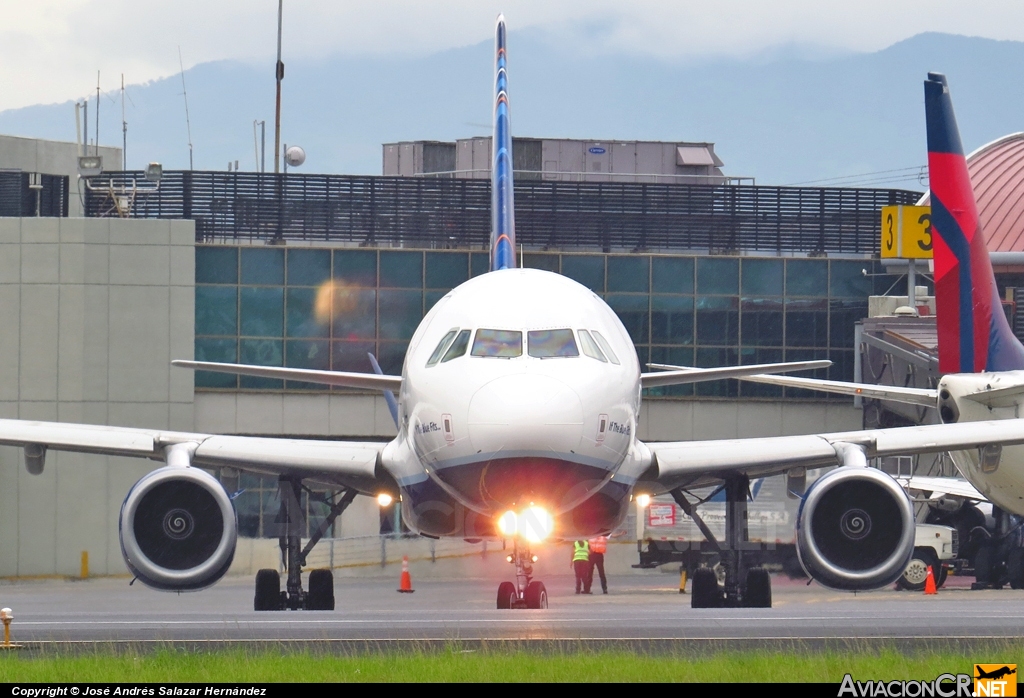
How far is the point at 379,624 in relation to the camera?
55.0 feet

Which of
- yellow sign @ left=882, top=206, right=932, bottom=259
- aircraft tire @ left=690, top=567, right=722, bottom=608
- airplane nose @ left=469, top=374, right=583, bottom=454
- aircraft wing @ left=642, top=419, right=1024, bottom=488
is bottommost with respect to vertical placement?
aircraft tire @ left=690, top=567, right=722, bottom=608

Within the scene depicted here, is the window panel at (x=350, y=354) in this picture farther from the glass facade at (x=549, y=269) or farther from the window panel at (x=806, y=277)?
the window panel at (x=806, y=277)

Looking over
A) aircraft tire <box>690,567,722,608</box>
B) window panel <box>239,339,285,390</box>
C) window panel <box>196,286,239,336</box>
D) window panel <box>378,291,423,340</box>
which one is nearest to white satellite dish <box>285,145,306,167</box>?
window panel <box>196,286,239,336</box>

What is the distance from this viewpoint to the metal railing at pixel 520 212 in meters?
50.8

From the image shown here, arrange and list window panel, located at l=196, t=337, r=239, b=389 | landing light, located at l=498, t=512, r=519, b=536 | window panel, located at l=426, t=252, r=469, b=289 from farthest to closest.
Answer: window panel, located at l=426, t=252, r=469, b=289 → window panel, located at l=196, t=337, r=239, b=389 → landing light, located at l=498, t=512, r=519, b=536

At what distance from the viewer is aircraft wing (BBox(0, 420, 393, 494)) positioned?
20859mm

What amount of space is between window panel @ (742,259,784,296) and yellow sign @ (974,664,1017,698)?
41.0 metres

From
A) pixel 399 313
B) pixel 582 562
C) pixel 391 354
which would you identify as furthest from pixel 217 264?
pixel 582 562

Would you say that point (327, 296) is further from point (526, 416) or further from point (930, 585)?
point (526, 416)

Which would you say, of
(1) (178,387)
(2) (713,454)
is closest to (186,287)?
(1) (178,387)

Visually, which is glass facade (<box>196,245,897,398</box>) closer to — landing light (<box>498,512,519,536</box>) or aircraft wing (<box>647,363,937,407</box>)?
aircraft wing (<box>647,363,937,407</box>)

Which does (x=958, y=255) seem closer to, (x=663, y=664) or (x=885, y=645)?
(x=885, y=645)

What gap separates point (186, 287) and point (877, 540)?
32.5 m

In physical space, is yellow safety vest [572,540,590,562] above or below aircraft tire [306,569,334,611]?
below
